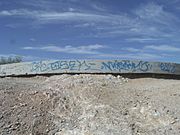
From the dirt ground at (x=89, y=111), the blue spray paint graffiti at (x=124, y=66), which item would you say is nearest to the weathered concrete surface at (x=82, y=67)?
the blue spray paint graffiti at (x=124, y=66)

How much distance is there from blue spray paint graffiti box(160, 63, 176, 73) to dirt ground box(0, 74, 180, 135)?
22.4 feet

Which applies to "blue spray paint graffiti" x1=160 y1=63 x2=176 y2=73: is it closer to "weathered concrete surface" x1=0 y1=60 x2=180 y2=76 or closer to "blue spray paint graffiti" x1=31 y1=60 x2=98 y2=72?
"weathered concrete surface" x1=0 y1=60 x2=180 y2=76

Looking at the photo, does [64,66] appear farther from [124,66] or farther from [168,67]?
[168,67]

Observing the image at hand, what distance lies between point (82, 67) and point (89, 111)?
26.8 feet

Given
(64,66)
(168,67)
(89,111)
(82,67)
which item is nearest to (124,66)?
(82,67)

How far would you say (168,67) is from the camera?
2267 cm

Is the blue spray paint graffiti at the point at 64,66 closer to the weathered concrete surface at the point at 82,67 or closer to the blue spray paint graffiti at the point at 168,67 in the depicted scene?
the weathered concrete surface at the point at 82,67

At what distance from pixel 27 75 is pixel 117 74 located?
201 inches

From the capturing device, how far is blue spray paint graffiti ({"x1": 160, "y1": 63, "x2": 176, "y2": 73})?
22336 mm

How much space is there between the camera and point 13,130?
1178 cm

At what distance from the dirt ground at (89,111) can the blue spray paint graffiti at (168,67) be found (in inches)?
268

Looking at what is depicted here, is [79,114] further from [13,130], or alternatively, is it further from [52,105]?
[13,130]

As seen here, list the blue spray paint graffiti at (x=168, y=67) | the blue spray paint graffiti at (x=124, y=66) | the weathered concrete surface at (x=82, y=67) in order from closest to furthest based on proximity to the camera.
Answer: the weathered concrete surface at (x=82, y=67) < the blue spray paint graffiti at (x=124, y=66) < the blue spray paint graffiti at (x=168, y=67)

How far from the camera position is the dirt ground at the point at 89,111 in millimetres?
11781
